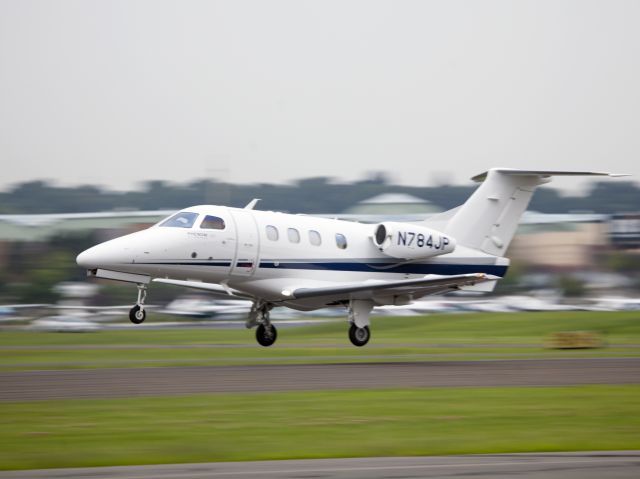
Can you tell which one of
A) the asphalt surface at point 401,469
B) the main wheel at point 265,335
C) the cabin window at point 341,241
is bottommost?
the main wheel at point 265,335

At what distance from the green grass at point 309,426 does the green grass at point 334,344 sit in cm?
811

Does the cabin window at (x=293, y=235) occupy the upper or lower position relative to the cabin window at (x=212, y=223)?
lower

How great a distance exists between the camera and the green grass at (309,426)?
Answer: 11.7 meters

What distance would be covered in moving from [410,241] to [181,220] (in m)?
6.52

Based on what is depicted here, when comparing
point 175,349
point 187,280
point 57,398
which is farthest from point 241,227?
point 57,398

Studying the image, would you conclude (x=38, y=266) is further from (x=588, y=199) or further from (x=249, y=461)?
(x=588, y=199)

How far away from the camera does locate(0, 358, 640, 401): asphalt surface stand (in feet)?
57.6

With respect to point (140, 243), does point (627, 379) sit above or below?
below

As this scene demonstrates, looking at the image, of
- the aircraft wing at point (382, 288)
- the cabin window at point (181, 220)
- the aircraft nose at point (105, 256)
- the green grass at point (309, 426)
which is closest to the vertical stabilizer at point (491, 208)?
the aircraft wing at point (382, 288)

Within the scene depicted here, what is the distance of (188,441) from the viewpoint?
40.5 feet

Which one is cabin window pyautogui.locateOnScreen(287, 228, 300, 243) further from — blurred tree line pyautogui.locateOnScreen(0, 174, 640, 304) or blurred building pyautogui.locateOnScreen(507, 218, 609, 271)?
blurred tree line pyautogui.locateOnScreen(0, 174, 640, 304)

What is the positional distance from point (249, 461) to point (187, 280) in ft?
46.4

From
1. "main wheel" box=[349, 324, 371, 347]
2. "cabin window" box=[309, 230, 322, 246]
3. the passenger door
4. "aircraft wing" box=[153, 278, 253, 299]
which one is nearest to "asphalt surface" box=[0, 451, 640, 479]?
the passenger door

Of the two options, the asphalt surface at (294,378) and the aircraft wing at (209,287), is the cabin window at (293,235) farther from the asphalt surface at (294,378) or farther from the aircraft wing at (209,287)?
the asphalt surface at (294,378)
